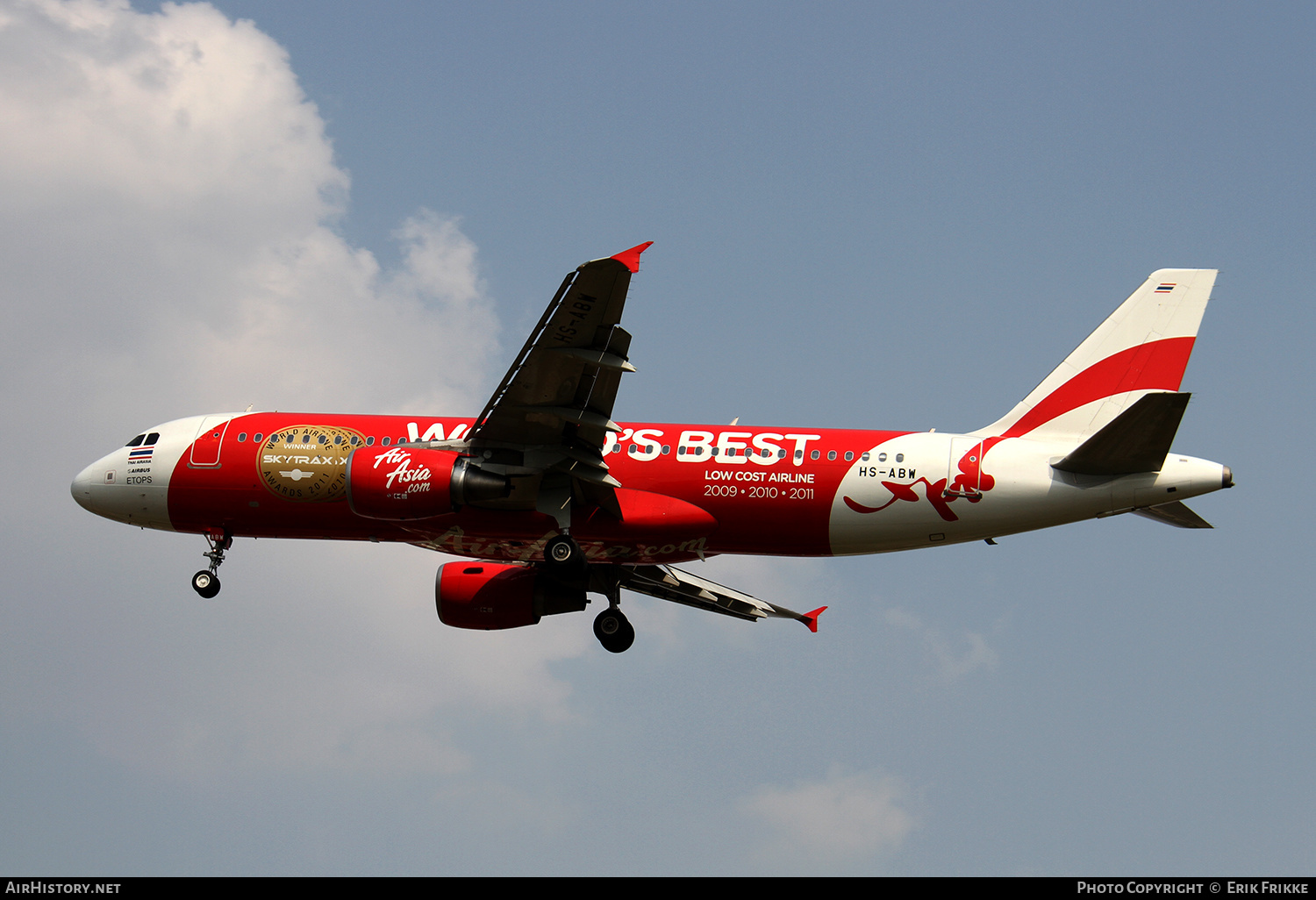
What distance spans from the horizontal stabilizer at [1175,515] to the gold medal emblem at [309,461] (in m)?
19.3

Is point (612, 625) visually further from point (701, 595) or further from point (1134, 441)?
point (1134, 441)

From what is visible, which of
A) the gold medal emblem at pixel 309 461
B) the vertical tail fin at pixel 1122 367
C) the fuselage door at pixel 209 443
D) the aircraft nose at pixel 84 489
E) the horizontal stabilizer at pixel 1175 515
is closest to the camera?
the horizontal stabilizer at pixel 1175 515

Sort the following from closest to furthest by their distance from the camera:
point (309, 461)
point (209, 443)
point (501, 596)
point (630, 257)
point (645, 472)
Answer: point (630, 257), point (645, 472), point (309, 461), point (209, 443), point (501, 596)

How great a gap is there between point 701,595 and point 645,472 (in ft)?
27.0

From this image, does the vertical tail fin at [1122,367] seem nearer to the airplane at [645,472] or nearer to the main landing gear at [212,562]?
the airplane at [645,472]

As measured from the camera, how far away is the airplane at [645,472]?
31000mm

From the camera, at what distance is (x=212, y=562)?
118ft

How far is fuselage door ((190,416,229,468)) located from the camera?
3534cm

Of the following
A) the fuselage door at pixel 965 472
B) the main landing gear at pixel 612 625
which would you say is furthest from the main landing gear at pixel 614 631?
the fuselage door at pixel 965 472

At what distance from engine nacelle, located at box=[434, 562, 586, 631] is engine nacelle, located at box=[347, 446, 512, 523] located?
248 inches

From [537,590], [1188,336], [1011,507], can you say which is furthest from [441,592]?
[1188,336]

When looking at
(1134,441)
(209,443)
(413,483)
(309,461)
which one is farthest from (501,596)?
(1134,441)
